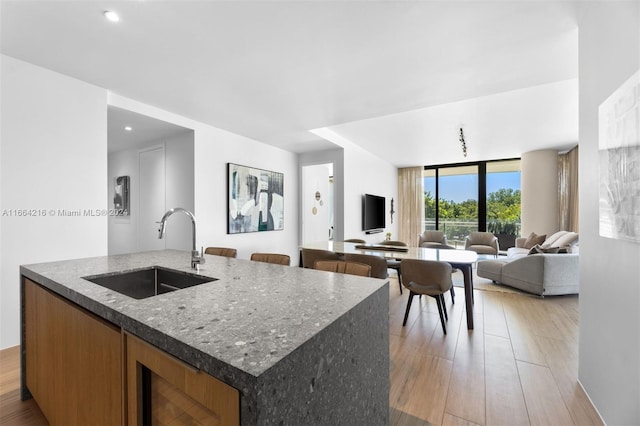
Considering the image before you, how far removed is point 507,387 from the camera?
70.0 inches

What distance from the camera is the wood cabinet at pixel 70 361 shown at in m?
0.90

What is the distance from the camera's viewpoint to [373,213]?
6602 millimetres

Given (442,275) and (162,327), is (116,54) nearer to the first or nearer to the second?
(162,327)

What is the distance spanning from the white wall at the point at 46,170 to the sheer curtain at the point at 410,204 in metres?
7.30

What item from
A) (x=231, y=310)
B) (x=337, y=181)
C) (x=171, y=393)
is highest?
(x=337, y=181)

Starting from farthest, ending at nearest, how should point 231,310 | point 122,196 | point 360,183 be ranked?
point 360,183
point 122,196
point 231,310

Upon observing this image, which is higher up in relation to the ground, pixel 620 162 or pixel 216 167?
pixel 216 167

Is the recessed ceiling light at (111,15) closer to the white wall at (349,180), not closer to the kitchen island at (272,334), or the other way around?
the kitchen island at (272,334)

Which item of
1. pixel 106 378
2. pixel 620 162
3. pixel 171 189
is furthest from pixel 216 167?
pixel 620 162

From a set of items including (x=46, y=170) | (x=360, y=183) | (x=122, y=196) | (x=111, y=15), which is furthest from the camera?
(x=360, y=183)

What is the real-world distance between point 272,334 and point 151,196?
4.48 m

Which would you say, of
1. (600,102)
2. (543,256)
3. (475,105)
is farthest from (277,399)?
(543,256)

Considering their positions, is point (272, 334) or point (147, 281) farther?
point (147, 281)

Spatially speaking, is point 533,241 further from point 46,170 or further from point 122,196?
point 122,196
